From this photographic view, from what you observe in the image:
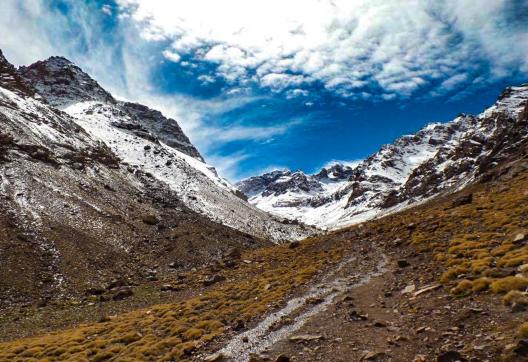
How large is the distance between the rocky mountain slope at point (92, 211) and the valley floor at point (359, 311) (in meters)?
13.7

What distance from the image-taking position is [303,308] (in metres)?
28.4

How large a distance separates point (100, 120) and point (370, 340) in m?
180

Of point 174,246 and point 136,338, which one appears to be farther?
point 174,246

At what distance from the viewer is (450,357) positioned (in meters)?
15.8

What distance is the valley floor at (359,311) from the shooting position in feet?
61.0

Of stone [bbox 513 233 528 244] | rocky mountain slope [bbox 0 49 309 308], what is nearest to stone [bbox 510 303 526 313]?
stone [bbox 513 233 528 244]

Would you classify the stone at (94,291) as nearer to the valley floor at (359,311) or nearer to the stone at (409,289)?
the valley floor at (359,311)

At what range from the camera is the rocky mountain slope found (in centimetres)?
6362

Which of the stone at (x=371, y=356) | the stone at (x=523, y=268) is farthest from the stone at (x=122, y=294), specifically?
the stone at (x=523, y=268)

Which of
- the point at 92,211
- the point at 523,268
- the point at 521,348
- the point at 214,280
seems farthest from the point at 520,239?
the point at 92,211

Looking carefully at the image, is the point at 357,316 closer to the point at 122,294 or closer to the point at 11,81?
the point at 122,294

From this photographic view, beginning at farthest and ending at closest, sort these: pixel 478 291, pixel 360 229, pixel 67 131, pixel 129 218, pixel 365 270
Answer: pixel 67 131 → pixel 129 218 → pixel 360 229 → pixel 365 270 → pixel 478 291

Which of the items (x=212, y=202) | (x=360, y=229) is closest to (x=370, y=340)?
(x=360, y=229)

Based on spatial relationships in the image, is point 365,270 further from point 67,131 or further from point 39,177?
point 67,131
